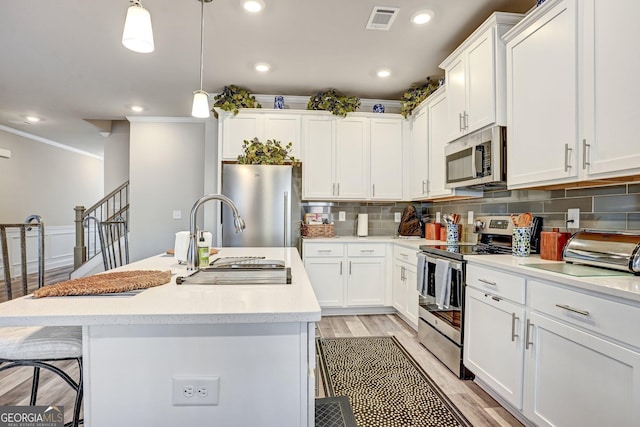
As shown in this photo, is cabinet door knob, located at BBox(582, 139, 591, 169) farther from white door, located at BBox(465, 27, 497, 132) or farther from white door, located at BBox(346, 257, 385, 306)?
white door, located at BBox(346, 257, 385, 306)

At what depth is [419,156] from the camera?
12.4 ft

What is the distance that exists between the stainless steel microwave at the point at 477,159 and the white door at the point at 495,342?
0.80m

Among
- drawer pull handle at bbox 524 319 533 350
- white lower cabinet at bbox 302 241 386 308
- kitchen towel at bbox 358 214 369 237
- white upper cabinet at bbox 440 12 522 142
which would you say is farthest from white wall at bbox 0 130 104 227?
drawer pull handle at bbox 524 319 533 350

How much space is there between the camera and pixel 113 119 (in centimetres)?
Result: 534

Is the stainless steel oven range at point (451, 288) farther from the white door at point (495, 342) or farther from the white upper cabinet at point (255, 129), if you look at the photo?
the white upper cabinet at point (255, 129)

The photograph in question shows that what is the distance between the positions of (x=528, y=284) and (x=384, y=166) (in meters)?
2.50

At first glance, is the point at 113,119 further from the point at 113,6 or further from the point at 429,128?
the point at 429,128

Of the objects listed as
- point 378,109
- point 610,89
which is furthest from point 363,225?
point 610,89

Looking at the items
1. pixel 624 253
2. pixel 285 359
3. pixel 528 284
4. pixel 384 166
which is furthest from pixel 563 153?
pixel 384 166

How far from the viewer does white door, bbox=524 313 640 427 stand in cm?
124

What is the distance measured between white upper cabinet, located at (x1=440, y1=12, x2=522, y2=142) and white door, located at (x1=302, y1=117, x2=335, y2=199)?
1373 mm

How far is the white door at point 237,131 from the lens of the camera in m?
3.78

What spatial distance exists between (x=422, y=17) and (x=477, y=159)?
108 cm

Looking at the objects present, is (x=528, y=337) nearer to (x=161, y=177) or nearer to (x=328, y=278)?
(x=328, y=278)
